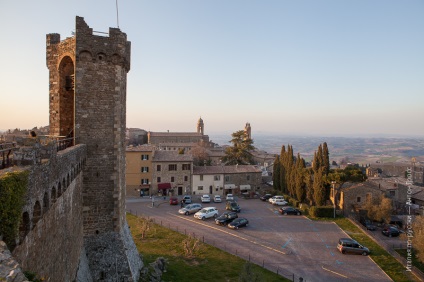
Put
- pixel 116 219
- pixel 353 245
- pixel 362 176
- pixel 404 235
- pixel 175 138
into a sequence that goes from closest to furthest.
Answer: pixel 116 219
pixel 353 245
pixel 404 235
pixel 362 176
pixel 175 138

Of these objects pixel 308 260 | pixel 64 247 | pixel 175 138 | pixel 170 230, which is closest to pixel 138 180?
pixel 170 230

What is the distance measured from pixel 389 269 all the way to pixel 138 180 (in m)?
35.2

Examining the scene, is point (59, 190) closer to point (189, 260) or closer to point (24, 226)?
point (24, 226)

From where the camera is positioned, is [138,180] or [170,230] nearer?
[170,230]

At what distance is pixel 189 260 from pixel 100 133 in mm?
14254

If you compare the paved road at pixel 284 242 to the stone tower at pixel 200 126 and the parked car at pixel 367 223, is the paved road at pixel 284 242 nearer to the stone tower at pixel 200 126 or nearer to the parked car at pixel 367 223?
the parked car at pixel 367 223

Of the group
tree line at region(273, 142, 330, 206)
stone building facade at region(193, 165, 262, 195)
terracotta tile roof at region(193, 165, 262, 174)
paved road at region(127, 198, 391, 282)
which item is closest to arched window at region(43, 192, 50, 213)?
paved road at region(127, 198, 391, 282)

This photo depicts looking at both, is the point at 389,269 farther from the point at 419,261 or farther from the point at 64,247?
the point at 64,247

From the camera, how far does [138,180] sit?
4866cm

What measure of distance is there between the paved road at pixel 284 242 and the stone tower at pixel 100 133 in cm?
1375

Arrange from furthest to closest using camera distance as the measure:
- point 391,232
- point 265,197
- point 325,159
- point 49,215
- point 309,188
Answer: point 265,197, point 309,188, point 325,159, point 391,232, point 49,215

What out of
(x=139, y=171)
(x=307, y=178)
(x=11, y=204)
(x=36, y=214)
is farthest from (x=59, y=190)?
(x=139, y=171)

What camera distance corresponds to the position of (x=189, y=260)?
81.0 ft

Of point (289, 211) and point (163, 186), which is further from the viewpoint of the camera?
point (163, 186)
